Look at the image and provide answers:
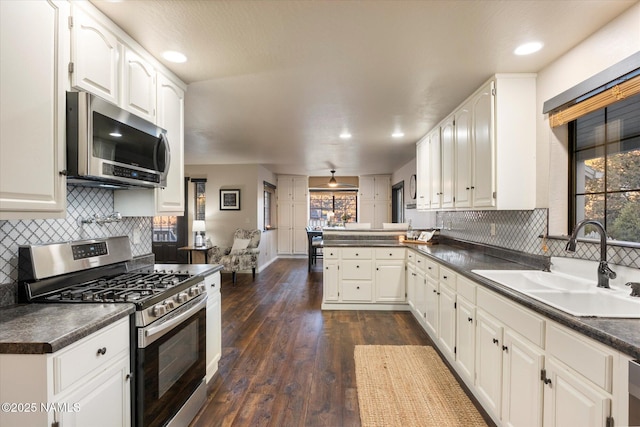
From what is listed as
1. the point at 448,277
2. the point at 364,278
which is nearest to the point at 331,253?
the point at 364,278

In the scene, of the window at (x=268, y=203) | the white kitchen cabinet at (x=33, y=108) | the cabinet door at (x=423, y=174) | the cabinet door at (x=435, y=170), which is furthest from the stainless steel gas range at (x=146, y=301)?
the window at (x=268, y=203)

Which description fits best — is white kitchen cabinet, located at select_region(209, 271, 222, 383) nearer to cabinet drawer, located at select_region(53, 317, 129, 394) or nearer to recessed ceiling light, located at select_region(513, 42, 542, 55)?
cabinet drawer, located at select_region(53, 317, 129, 394)

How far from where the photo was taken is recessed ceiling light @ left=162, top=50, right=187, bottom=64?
6.92ft

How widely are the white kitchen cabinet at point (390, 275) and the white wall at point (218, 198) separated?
351 centimetres

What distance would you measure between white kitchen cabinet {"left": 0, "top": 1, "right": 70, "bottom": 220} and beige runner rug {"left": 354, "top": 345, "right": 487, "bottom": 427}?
6.95ft

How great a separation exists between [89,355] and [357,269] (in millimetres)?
3308

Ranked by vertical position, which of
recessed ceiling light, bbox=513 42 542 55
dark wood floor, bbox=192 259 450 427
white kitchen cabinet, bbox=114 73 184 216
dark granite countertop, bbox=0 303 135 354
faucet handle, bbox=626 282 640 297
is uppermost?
recessed ceiling light, bbox=513 42 542 55

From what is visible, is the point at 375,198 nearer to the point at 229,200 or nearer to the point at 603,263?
the point at 229,200

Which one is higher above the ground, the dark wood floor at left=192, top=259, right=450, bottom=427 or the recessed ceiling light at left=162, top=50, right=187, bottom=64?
the recessed ceiling light at left=162, top=50, right=187, bottom=64

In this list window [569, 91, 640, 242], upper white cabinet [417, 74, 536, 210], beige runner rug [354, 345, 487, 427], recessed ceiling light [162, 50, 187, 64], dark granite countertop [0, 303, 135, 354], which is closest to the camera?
dark granite countertop [0, 303, 135, 354]

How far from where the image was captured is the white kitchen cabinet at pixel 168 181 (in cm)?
218

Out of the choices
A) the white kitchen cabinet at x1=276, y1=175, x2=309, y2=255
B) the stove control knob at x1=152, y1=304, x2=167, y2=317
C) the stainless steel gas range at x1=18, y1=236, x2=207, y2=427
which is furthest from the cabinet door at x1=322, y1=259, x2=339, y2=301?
the white kitchen cabinet at x1=276, y1=175, x2=309, y2=255

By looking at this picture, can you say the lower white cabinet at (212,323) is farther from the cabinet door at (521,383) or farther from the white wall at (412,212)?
the white wall at (412,212)

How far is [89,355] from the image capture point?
3.97ft
